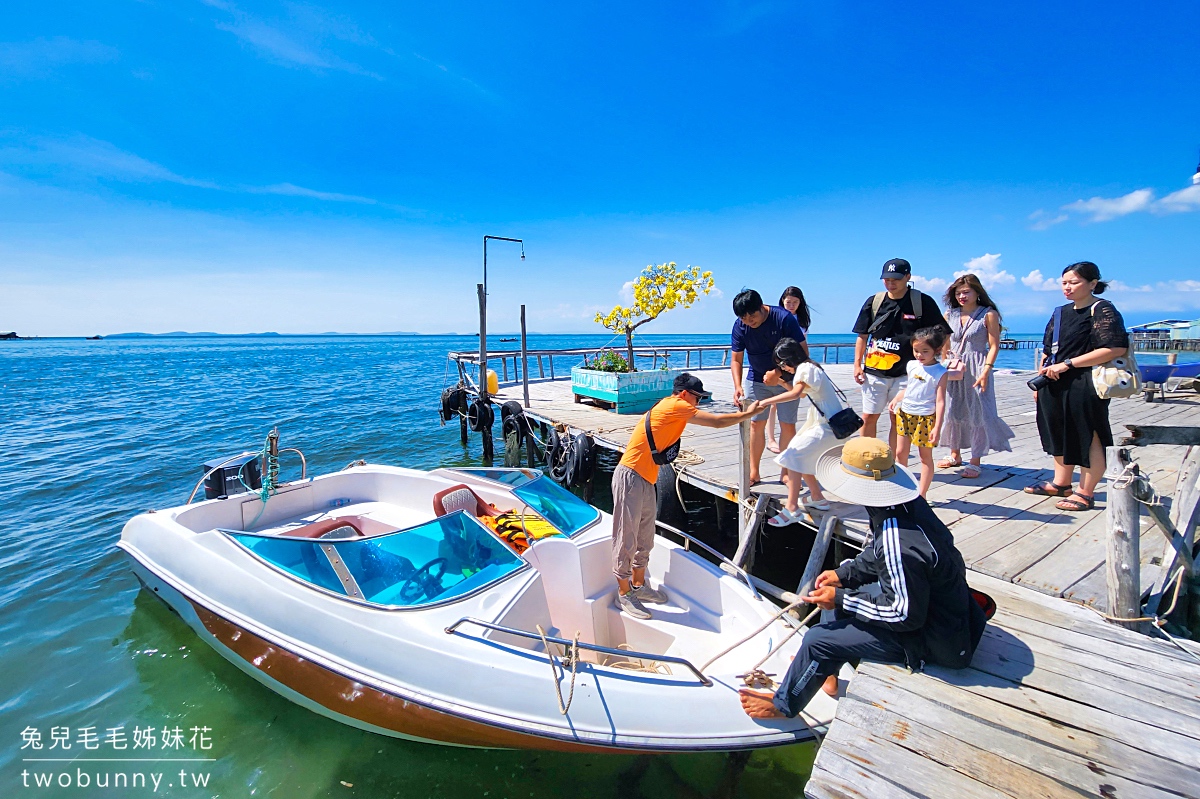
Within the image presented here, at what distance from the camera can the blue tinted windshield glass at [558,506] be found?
429 cm

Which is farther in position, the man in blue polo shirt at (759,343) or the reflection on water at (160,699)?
the man in blue polo shirt at (759,343)

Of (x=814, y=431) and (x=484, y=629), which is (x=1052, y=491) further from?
(x=484, y=629)

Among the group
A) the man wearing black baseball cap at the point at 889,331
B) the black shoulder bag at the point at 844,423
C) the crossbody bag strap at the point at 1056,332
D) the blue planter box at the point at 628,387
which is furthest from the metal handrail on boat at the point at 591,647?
the blue planter box at the point at 628,387

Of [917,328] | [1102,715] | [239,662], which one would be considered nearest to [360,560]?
[239,662]

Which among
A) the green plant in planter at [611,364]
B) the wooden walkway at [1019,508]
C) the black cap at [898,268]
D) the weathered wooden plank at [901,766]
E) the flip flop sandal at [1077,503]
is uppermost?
the black cap at [898,268]

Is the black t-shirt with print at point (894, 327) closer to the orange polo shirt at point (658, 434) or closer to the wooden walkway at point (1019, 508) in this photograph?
the wooden walkway at point (1019, 508)

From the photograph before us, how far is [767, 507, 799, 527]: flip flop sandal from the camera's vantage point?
4262 millimetres

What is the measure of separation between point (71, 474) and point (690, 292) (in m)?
12.8

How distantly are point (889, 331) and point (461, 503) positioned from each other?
4166 millimetres

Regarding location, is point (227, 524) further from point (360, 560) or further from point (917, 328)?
point (917, 328)

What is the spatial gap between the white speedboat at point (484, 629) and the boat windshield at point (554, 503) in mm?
17

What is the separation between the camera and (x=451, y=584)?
11.7 feet

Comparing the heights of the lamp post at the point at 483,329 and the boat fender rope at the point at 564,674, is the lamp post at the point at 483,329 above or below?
above

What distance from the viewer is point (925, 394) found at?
397cm
